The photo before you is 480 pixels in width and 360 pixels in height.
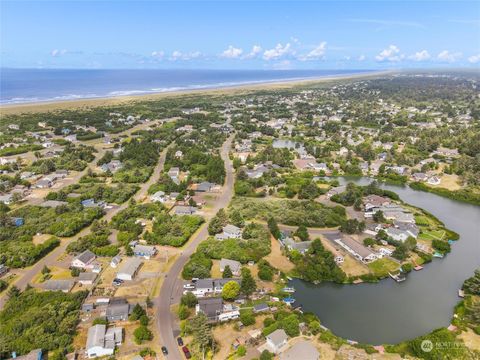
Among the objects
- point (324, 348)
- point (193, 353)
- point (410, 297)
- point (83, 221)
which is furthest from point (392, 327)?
point (83, 221)

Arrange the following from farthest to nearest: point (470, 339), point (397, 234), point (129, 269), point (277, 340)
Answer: point (397, 234) → point (129, 269) → point (470, 339) → point (277, 340)

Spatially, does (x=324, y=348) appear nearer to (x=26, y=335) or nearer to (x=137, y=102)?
(x=26, y=335)

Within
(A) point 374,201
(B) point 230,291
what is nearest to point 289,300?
(B) point 230,291

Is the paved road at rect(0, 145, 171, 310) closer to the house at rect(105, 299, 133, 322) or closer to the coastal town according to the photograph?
the coastal town

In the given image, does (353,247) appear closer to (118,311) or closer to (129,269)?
(129,269)

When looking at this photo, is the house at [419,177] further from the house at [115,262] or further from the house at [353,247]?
the house at [115,262]

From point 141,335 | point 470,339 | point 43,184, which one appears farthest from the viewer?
point 43,184

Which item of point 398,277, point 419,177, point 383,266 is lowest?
point 398,277
